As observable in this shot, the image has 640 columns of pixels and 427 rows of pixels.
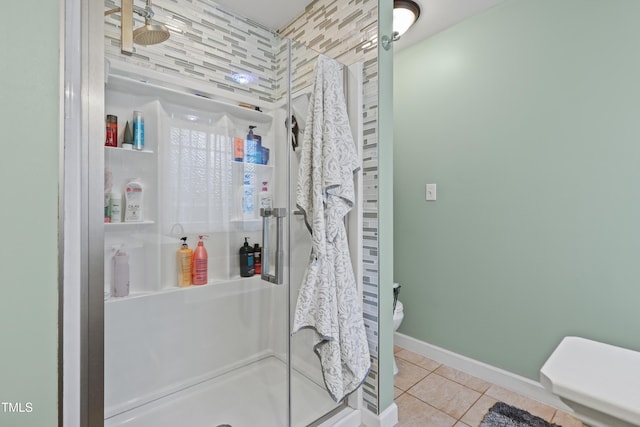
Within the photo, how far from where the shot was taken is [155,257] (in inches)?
59.1

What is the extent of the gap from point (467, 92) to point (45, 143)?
2.15 meters

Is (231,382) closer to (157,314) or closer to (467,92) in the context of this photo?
(157,314)

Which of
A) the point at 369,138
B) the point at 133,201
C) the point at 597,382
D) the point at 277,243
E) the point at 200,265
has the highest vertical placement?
the point at 369,138

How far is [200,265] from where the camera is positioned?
1.63 m

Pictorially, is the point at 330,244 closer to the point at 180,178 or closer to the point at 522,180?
the point at 180,178

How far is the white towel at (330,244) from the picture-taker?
120 centimetres

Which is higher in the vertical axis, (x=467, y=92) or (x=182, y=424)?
(x=467, y=92)

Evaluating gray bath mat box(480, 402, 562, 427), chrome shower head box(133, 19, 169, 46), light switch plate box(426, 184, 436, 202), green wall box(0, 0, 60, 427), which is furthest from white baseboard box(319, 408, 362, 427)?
chrome shower head box(133, 19, 169, 46)

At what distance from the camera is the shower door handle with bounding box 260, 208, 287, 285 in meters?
1.47

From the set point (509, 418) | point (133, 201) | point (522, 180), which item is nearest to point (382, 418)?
point (509, 418)

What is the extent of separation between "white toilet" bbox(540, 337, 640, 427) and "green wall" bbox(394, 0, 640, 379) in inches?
12.0

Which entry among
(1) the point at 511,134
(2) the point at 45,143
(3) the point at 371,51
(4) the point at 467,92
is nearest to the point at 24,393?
(2) the point at 45,143

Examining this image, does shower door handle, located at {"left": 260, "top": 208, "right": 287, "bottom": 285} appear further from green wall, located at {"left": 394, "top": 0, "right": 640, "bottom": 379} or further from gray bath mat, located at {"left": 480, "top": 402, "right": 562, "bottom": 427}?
gray bath mat, located at {"left": 480, "top": 402, "right": 562, "bottom": 427}

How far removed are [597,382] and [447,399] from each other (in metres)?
0.81
